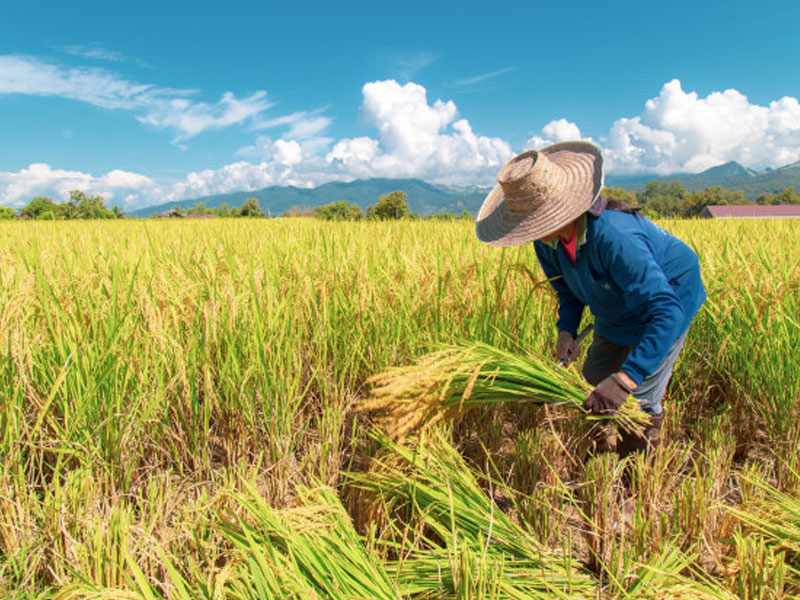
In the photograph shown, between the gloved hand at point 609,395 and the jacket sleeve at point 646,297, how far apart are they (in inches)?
2.1

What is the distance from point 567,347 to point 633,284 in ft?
1.30

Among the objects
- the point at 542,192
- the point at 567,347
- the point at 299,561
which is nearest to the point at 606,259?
the point at 542,192

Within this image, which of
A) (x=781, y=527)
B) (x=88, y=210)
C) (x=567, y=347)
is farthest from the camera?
(x=88, y=210)

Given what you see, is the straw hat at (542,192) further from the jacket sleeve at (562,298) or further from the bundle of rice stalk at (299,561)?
the bundle of rice stalk at (299,561)

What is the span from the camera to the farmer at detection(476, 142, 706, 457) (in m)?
1.32

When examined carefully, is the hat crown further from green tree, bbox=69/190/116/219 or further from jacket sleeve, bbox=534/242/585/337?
green tree, bbox=69/190/116/219

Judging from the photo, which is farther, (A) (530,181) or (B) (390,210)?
(B) (390,210)

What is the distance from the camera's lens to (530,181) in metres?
1.34

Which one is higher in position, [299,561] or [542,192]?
[542,192]

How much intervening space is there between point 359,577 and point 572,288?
48.0 inches

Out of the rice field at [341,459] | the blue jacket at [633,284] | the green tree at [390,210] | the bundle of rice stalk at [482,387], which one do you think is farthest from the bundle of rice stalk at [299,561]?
the green tree at [390,210]

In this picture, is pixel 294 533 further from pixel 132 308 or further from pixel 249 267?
pixel 249 267

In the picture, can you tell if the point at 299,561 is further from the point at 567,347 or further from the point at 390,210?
the point at 390,210

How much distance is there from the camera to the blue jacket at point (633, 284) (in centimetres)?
132
